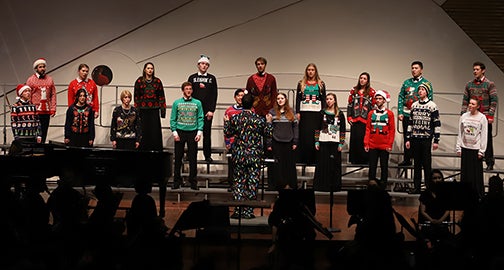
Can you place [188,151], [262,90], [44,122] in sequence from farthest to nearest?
[44,122] < [262,90] < [188,151]

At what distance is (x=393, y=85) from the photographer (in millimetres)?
12891

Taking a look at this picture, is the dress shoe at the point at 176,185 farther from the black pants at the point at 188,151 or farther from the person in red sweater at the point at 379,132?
the person in red sweater at the point at 379,132

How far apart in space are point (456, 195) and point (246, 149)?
238 centimetres

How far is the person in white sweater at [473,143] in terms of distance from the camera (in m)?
10.5

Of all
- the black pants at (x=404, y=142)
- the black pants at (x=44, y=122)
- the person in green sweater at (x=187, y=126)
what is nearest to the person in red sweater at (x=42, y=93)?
the black pants at (x=44, y=122)

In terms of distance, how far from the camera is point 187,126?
424 inches

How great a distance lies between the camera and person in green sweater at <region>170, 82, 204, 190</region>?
1077 cm

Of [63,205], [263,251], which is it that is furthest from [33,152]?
[263,251]

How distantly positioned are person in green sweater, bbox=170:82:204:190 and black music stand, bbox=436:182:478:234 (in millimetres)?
3995

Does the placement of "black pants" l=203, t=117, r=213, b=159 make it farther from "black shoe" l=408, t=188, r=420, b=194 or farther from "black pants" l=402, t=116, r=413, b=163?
"black shoe" l=408, t=188, r=420, b=194

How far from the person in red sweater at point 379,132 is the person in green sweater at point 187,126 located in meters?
2.26

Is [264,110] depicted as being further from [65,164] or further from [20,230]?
[20,230]

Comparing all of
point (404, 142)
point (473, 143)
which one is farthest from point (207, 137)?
point (473, 143)

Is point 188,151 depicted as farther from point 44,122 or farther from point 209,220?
point 209,220
